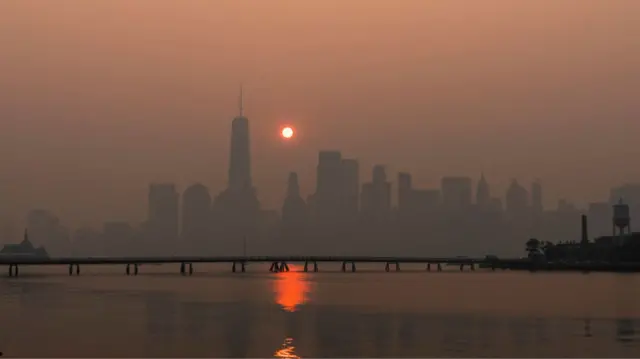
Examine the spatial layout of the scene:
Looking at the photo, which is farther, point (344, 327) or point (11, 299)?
point (11, 299)

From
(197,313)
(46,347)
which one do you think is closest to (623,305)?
(197,313)

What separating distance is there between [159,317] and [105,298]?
129 feet

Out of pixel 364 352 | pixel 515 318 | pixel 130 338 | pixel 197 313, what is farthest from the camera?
pixel 197 313

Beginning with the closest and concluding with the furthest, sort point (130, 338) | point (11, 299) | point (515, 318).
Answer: point (130, 338)
point (515, 318)
point (11, 299)

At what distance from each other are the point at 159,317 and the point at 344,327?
801 inches

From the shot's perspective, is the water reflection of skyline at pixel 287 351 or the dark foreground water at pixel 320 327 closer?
the water reflection of skyline at pixel 287 351

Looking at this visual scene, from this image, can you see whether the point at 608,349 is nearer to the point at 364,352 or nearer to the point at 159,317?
the point at 364,352

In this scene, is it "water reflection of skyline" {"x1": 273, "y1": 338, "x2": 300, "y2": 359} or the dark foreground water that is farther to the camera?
the dark foreground water

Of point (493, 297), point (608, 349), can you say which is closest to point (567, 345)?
point (608, 349)

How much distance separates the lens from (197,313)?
Result: 313 feet

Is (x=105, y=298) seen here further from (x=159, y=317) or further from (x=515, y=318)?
(x=515, y=318)

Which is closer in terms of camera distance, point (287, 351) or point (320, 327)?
point (287, 351)

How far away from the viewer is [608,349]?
6178cm

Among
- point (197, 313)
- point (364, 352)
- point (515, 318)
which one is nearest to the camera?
point (364, 352)
